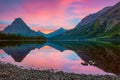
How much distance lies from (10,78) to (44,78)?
494cm

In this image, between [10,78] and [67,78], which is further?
[67,78]

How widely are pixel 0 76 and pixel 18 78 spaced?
2.69 meters

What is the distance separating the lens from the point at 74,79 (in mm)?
33500

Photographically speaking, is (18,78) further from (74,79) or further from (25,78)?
(74,79)

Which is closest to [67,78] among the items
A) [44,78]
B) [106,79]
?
[44,78]

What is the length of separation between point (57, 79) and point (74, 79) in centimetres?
256

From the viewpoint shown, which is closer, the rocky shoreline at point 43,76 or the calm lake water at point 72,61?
the rocky shoreline at point 43,76

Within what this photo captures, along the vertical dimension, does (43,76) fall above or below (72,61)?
above

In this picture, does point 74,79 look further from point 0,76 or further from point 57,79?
point 0,76

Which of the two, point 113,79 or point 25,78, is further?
point 113,79

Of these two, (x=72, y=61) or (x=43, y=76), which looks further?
(x=72, y=61)

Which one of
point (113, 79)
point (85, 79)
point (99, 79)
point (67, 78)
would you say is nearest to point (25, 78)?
point (67, 78)

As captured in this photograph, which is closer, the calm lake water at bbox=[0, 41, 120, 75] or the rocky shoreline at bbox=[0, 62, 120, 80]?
the rocky shoreline at bbox=[0, 62, 120, 80]

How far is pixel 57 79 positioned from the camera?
32.8 meters
